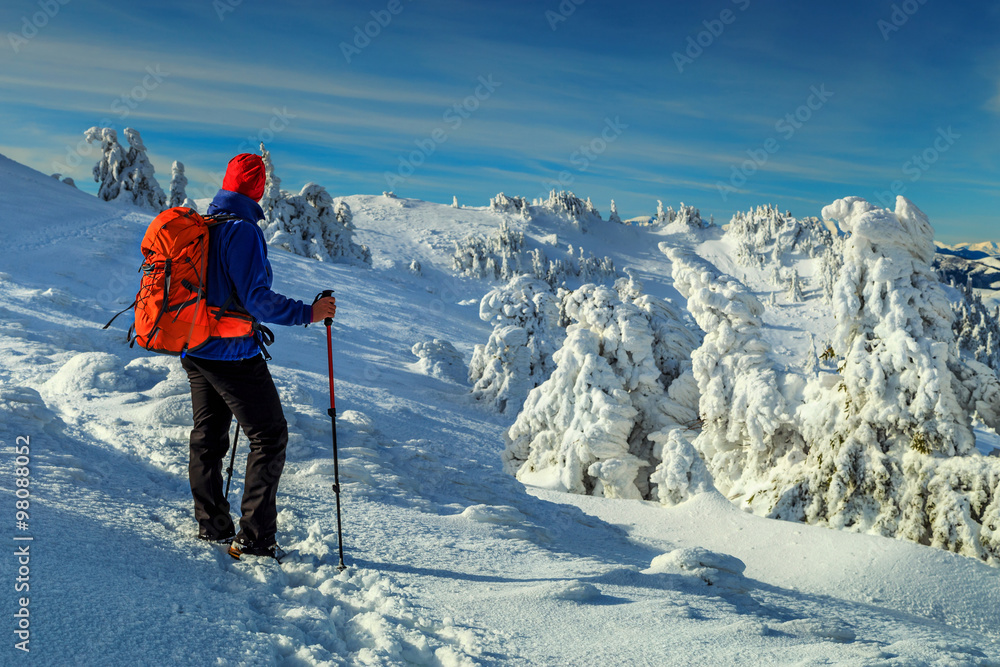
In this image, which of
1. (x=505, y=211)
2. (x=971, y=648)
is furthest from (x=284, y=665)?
(x=505, y=211)

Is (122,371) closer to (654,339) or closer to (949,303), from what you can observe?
(654,339)

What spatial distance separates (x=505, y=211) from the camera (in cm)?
10706

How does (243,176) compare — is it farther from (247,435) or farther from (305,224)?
(305,224)

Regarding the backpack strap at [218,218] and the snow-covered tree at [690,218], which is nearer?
the backpack strap at [218,218]

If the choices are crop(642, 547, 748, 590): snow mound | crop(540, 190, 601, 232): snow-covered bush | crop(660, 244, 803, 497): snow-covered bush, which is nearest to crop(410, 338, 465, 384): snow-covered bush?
crop(660, 244, 803, 497): snow-covered bush

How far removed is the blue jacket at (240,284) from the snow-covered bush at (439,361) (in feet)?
65.8

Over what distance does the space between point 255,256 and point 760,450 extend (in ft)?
30.5

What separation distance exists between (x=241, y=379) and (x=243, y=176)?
127 cm

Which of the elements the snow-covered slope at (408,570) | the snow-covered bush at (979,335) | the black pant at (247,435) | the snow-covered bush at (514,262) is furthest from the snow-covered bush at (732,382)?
the snow-covered bush at (514,262)

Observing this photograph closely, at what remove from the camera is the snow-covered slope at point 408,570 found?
296 cm

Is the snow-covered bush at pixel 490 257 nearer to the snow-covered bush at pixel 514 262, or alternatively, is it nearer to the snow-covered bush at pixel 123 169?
the snow-covered bush at pixel 514 262

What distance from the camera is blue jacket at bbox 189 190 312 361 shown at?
3.60 m

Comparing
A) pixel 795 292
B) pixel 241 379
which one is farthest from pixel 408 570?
pixel 795 292

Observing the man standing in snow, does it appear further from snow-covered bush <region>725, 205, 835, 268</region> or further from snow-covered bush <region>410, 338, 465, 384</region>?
snow-covered bush <region>725, 205, 835, 268</region>
